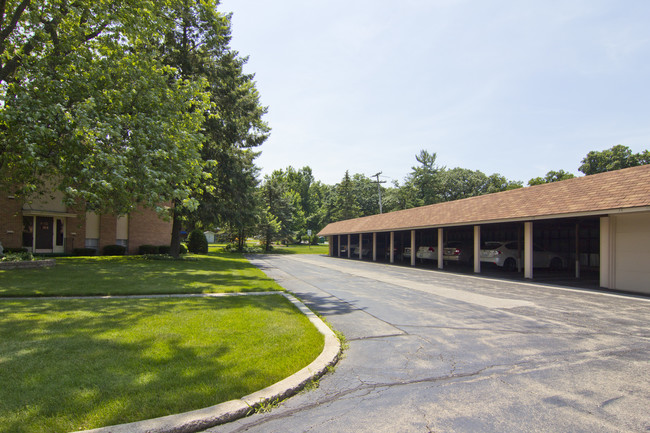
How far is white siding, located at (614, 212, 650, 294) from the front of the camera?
36.3 feet

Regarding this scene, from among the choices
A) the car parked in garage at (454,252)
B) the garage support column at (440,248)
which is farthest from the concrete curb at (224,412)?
the car parked in garage at (454,252)

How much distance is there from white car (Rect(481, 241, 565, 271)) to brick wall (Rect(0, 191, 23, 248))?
27053 mm

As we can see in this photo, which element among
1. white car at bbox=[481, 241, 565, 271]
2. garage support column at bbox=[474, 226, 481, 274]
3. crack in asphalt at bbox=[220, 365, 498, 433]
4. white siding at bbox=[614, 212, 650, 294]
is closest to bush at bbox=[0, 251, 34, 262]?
crack in asphalt at bbox=[220, 365, 498, 433]

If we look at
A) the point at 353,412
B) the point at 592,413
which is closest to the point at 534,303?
the point at 592,413

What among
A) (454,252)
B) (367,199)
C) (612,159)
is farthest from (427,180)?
(454,252)

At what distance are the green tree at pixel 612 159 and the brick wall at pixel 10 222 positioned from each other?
2803 inches

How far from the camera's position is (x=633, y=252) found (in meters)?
11.4

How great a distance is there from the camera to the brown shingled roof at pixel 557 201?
11.2 m

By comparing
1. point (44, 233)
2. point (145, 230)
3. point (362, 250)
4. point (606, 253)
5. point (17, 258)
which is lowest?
point (362, 250)

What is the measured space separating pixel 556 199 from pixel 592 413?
12807 mm

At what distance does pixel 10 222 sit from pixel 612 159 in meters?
75.2

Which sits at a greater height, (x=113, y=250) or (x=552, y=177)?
(x=552, y=177)

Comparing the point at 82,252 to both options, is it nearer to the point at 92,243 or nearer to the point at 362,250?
the point at 92,243

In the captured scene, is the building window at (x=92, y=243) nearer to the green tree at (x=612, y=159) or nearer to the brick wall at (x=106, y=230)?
the brick wall at (x=106, y=230)
